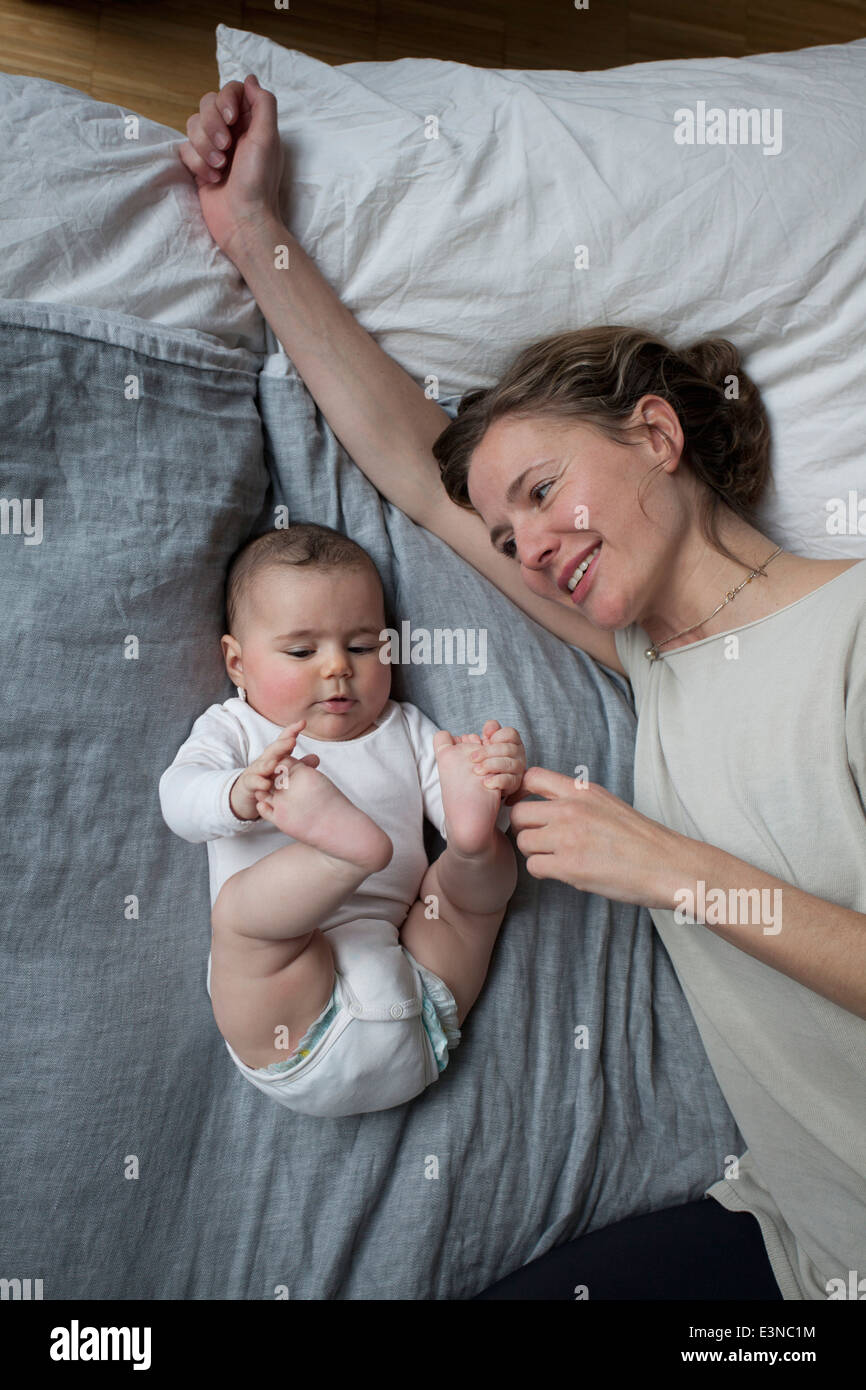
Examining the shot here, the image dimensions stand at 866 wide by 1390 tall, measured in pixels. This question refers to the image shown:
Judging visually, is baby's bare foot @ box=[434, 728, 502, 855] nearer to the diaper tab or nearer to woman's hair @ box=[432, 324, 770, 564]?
the diaper tab

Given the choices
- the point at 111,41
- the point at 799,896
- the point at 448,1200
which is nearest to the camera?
the point at 799,896

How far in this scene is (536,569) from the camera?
130 centimetres

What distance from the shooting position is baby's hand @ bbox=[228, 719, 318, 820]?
1.07 m

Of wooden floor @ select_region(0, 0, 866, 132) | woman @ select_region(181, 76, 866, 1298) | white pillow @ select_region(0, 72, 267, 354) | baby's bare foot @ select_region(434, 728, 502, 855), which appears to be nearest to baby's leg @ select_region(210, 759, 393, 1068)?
baby's bare foot @ select_region(434, 728, 502, 855)

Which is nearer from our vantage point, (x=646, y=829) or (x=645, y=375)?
(x=646, y=829)

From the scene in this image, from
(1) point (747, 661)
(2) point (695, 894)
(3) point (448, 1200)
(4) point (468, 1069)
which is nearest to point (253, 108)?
(1) point (747, 661)

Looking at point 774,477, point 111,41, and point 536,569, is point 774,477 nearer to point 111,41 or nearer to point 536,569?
point 536,569

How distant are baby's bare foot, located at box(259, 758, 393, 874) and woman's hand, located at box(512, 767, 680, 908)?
0.19m

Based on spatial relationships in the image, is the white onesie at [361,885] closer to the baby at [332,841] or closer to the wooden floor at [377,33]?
the baby at [332,841]

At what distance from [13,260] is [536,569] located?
0.77 m

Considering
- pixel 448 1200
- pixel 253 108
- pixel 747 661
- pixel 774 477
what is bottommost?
pixel 448 1200

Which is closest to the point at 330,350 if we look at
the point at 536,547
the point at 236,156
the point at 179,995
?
the point at 236,156

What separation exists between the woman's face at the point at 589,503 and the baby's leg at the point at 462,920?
0.34 meters

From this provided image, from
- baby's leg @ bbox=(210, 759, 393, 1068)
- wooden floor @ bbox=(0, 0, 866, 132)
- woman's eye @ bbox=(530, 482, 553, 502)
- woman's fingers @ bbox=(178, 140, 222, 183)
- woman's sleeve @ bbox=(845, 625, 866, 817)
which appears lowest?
baby's leg @ bbox=(210, 759, 393, 1068)
